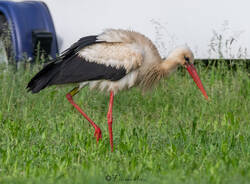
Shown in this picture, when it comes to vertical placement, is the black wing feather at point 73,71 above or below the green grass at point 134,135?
above

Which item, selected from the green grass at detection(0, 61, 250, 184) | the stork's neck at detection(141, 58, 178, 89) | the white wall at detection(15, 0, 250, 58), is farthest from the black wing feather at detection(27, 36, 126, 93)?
the white wall at detection(15, 0, 250, 58)

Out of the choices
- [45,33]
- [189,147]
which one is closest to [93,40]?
[189,147]

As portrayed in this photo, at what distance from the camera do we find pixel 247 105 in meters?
7.54

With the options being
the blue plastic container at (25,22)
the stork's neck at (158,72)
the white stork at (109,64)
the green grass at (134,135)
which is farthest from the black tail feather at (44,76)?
the blue plastic container at (25,22)

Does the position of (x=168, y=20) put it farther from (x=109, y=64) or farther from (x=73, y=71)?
(x=73, y=71)

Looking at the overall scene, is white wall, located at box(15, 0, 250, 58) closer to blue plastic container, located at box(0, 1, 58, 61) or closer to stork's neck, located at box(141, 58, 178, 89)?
blue plastic container, located at box(0, 1, 58, 61)

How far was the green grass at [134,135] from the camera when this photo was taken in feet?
14.5

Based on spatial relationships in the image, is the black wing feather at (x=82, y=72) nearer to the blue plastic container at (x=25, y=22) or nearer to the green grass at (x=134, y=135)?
the green grass at (x=134, y=135)

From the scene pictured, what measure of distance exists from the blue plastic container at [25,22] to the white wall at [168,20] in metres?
0.24

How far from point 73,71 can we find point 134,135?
42.2 inches

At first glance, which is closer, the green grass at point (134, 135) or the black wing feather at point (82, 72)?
the green grass at point (134, 135)

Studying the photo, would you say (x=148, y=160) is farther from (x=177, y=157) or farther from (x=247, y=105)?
(x=247, y=105)

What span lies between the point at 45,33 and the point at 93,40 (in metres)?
3.44

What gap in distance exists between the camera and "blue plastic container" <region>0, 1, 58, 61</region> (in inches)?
385
